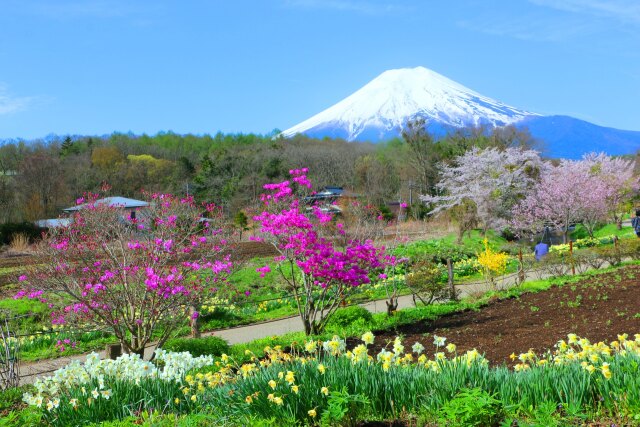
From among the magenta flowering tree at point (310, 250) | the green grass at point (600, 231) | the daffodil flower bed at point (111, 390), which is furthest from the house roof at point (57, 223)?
the green grass at point (600, 231)

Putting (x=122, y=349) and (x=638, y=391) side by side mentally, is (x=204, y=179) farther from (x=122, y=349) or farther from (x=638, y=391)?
(x=638, y=391)

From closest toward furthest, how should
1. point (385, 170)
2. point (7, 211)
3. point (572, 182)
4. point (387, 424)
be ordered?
point (387, 424)
point (572, 182)
point (7, 211)
point (385, 170)

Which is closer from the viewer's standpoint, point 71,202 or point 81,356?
point 81,356

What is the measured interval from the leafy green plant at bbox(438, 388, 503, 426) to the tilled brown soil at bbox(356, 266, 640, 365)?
3288 mm

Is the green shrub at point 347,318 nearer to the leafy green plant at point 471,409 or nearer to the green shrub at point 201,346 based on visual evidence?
the green shrub at point 201,346

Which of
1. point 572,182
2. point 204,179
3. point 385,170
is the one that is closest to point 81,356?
Answer: point 572,182

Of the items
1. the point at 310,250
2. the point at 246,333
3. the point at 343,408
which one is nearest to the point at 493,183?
the point at 246,333

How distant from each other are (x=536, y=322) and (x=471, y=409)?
23.8 ft

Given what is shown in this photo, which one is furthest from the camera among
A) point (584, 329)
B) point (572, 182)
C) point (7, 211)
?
point (7, 211)

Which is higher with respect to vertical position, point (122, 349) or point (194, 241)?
point (194, 241)

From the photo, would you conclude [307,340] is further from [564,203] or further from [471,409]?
[564,203]

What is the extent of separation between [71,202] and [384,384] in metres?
50.2

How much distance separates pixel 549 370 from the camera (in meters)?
4.46

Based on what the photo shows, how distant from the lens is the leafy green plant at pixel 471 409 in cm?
391
